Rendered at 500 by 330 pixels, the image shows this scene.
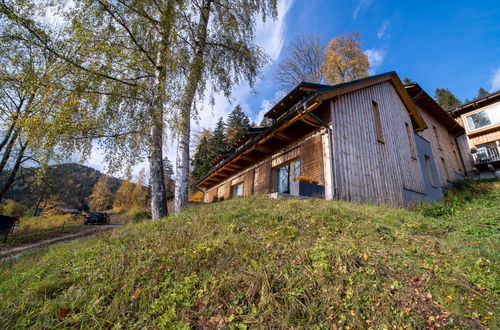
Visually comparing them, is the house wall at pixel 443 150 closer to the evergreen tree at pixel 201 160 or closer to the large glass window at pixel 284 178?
the large glass window at pixel 284 178

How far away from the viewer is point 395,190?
929 centimetres

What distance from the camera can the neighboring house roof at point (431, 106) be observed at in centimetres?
1517

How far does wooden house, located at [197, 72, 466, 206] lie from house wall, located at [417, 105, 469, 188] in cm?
334

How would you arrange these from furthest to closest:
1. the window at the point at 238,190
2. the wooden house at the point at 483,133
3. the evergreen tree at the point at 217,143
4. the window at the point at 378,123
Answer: the evergreen tree at the point at 217,143 → the wooden house at the point at 483,133 → the window at the point at 238,190 → the window at the point at 378,123

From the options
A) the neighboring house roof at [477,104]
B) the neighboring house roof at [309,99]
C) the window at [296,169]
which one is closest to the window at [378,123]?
the neighboring house roof at [309,99]

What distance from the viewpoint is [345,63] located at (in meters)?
18.1

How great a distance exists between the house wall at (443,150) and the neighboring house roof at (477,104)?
194 cm

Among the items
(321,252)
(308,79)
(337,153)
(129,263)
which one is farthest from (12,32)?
(308,79)

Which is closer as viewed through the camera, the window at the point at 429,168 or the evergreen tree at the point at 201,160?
the window at the point at 429,168

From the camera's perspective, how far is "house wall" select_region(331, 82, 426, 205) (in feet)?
25.7

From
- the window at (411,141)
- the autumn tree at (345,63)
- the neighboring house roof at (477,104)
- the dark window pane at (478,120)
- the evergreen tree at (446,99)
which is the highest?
the evergreen tree at (446,99)

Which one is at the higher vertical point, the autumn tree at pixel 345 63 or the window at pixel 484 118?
the autumn tree at pixel 345 63

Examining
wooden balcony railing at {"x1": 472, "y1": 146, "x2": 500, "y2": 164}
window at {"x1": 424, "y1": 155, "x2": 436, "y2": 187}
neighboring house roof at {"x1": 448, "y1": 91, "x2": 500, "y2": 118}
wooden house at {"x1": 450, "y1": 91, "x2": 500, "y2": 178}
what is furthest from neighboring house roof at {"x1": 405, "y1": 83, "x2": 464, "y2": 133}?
window at {"x1": 424, "y1": 155, "x2": 436, "y2": 187}

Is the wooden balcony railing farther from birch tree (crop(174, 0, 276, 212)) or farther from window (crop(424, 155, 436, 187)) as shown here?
birch tree (crop(174, 0, 276, 212))
